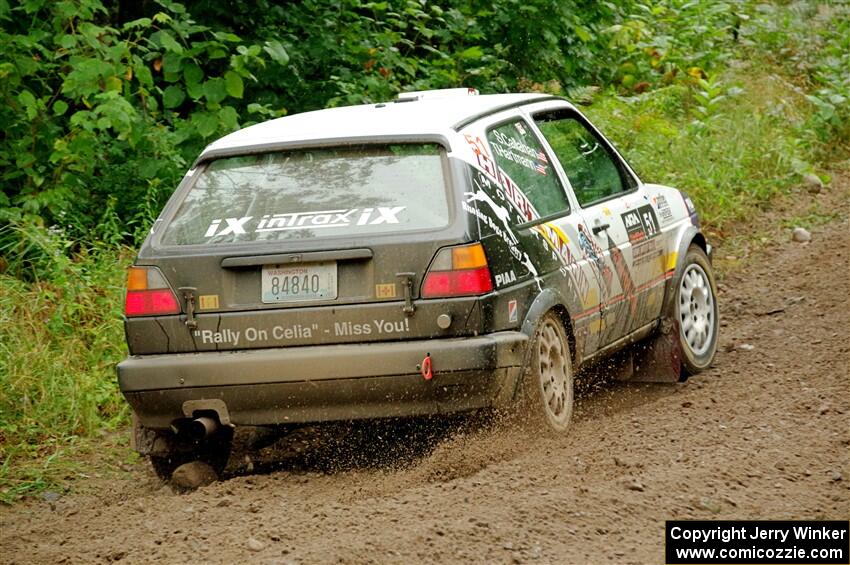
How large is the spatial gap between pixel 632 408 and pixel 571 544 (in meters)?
2.77

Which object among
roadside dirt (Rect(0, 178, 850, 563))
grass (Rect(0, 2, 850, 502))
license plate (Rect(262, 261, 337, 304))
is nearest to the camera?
roadside dirt (Rect(0, 178, 850, 563))

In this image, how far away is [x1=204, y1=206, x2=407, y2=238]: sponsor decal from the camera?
5.59 metres

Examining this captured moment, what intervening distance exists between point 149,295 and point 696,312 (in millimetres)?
3504

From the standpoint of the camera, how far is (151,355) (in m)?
5.77

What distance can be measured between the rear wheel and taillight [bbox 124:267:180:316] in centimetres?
155

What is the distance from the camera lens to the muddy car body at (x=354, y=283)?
546 centimetres

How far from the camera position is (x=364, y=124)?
6012 millimetres

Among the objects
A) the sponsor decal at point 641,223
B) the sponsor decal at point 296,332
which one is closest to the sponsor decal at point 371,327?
the sponsor decal at point 296,332

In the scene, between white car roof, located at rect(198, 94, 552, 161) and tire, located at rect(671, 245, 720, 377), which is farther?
tire, located at rect(671, 245, 720, 377)

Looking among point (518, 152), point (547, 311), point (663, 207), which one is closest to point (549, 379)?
point (547, 311)

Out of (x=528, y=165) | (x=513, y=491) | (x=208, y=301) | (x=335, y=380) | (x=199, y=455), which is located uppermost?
(x=528, y=165)

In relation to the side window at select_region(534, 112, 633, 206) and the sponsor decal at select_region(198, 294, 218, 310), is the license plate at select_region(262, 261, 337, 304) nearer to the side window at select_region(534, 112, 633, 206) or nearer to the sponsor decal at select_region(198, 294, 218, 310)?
the sponsor decal at select_region(198, 294, 218, 310)

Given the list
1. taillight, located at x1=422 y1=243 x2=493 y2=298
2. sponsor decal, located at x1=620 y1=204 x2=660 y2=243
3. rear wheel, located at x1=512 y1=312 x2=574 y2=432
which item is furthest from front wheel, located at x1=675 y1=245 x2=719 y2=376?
taillight, located at x1=422 y1=243 x2=493 y2=298

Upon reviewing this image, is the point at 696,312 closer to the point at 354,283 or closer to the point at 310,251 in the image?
the point at 354,283
